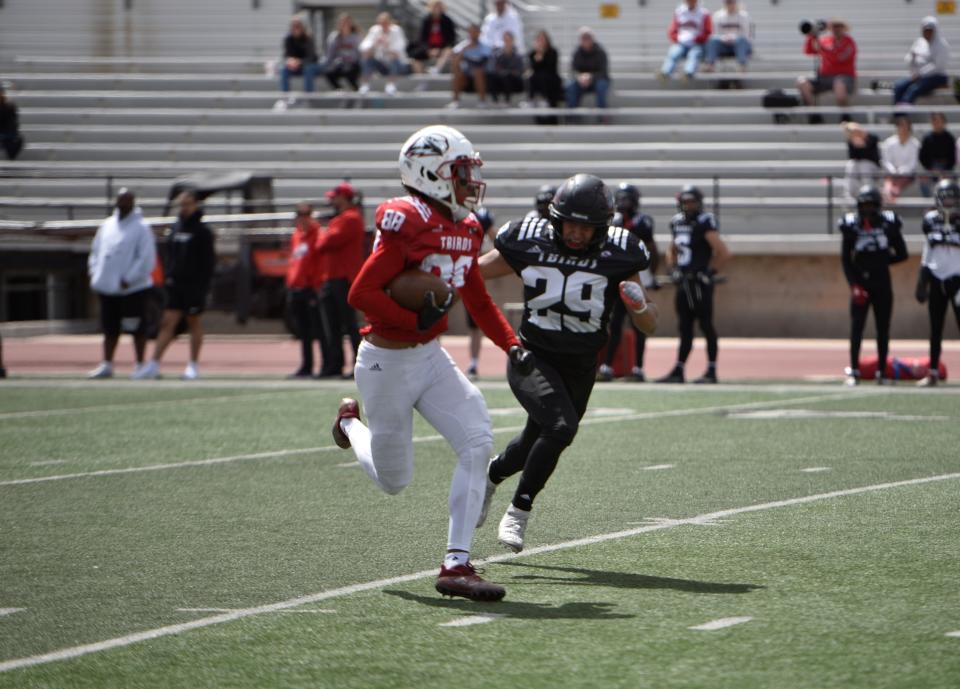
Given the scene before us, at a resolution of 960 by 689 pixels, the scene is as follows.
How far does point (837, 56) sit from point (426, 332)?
1943cm

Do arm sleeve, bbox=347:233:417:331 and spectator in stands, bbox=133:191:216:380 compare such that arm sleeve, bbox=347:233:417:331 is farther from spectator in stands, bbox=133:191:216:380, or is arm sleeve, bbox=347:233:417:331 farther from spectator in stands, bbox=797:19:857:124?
spectator in stands, bbox=797:19:857:124

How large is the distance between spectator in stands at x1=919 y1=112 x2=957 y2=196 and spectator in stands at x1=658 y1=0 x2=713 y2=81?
207 inches

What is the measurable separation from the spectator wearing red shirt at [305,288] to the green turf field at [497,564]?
14.4 feet

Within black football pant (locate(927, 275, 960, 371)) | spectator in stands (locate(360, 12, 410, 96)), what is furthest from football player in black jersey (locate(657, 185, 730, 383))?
spectator in stands (locate(360, 12, 410, 96))

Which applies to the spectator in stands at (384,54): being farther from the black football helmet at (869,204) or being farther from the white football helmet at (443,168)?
the white football helmet at (443,168)

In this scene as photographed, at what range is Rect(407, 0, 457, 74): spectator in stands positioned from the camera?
27.1m

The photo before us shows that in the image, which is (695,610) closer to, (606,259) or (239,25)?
(606,259)

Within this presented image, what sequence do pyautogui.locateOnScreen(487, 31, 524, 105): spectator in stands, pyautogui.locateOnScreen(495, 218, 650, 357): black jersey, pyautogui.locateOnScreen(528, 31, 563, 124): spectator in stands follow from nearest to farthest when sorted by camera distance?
pyautogui.locateOnScreen(495, 218, 650, 357): black jersey → pyautogui.locateOnScreen(528, 31, 563, 124): spectator in stands → pyautogui.locateOnScreen(487, 31, 524, 105): spectator in stands

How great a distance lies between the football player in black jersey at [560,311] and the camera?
21.9ft

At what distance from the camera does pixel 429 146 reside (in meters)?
6.07

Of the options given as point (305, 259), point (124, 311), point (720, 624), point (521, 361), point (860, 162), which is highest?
point (521, 361)

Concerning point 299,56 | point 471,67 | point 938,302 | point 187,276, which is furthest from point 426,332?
point 299,56

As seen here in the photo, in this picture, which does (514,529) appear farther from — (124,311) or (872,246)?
(124,311)

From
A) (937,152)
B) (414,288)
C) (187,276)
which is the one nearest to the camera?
(414,288)
